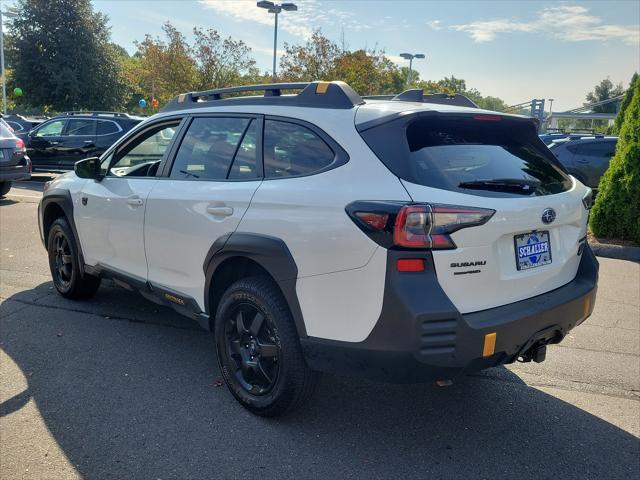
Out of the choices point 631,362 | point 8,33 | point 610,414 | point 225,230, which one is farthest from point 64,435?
point 8,33

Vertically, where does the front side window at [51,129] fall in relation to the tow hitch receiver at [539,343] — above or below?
above

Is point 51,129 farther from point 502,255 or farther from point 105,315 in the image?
point 502,255

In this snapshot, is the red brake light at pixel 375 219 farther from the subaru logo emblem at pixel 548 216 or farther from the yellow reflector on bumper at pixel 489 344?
the subaru logo emblem at pixel 548 216

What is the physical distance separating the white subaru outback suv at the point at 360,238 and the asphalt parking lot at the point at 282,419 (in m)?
0.34

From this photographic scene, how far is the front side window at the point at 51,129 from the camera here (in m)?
14.9

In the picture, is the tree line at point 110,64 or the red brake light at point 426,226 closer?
the red brake light at point 426,226

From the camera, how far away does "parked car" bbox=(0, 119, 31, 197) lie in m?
11.4

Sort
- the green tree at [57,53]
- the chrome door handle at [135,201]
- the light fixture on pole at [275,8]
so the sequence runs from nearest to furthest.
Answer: the chrome door handle at [135,201]
the light fixture on pole at [275,8]
the green tree at [57,53]

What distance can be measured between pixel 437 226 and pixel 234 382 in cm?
168

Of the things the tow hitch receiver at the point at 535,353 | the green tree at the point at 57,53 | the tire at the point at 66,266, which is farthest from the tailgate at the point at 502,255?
the green tree at the point at 57,53

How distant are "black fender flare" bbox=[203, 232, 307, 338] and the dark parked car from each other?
11888 millimetres

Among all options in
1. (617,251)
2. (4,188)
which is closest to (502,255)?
(617,251)

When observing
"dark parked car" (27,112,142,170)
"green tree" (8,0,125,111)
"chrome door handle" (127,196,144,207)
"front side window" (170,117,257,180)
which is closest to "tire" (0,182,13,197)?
"dark parked car" (27,112,142,170)

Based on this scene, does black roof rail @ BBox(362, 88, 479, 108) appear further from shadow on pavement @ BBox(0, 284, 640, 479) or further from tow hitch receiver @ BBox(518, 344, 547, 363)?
shadow on pavement @ BBox(0, 284, 640, 479)
